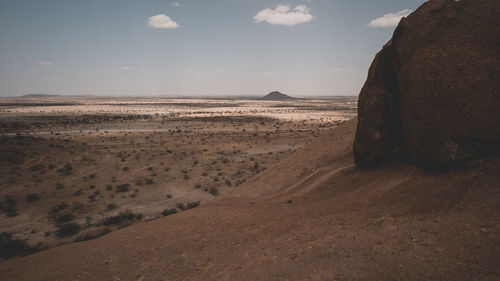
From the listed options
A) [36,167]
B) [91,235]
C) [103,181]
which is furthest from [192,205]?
[36,167]

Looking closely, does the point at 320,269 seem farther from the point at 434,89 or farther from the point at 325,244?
the point at 434,89

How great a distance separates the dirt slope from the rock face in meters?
0.46

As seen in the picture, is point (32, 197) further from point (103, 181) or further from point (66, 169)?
point (66, 169)

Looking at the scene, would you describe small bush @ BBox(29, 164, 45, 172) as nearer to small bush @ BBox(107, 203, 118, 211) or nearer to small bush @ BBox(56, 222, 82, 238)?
small bush @ BBox(107, 203, 118, 211)

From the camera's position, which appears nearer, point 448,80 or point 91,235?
point 448,80

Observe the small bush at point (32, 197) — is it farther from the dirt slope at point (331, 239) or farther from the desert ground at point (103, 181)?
the dirt slope at point (331, 239)

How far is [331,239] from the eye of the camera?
416 centimetres

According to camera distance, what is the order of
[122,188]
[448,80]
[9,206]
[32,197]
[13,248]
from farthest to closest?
[122,188]
[32,197]
[9,206]
[13,248]
[448,80]

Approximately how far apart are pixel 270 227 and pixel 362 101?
425 cm

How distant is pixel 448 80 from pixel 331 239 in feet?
11.5

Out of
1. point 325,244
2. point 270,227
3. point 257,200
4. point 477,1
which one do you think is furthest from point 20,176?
point 477,1

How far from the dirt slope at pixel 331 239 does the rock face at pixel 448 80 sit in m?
0.46

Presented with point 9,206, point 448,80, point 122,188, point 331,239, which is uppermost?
point 448,80

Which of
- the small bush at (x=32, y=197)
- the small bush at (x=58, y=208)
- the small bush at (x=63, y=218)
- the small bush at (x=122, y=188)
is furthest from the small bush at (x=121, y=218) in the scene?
the small bush at (x=32, y=197)
